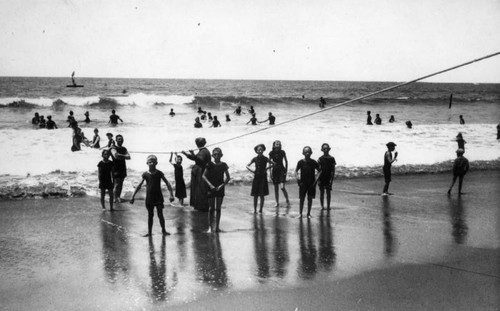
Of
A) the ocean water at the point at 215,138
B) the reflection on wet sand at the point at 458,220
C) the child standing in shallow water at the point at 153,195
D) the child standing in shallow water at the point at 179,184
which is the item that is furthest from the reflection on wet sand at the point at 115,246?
the reflection on wet sand at the point at 458,220

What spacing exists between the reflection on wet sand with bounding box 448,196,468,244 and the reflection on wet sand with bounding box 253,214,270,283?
3259 millimetres

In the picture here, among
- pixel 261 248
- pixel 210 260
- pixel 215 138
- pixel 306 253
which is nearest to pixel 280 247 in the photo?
pixel 261 248

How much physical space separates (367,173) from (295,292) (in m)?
10.3

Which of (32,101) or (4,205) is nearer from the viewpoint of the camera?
(4,205)

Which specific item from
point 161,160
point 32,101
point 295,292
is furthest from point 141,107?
point 295,292

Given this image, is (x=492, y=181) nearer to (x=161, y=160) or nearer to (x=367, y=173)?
(x=367, y=173)

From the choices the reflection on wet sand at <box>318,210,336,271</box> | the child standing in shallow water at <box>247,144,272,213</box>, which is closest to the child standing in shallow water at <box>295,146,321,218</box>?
the reflection on wet sand at <box>318,210,336,271</box>

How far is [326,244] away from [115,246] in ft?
11.5

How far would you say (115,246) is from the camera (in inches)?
295

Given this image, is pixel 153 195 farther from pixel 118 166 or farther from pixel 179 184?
pixel 118 166

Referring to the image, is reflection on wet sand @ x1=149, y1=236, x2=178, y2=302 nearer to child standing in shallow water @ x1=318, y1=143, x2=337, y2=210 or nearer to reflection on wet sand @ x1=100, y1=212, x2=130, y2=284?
reflection on wet sand @ x1=100, y1=212, x2=130, y2=284

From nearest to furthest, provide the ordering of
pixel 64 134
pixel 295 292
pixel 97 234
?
pixel 295 292 < pixel 97 234 < pixel 64 134

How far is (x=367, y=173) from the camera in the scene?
15.1m

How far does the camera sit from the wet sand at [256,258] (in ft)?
17.3
